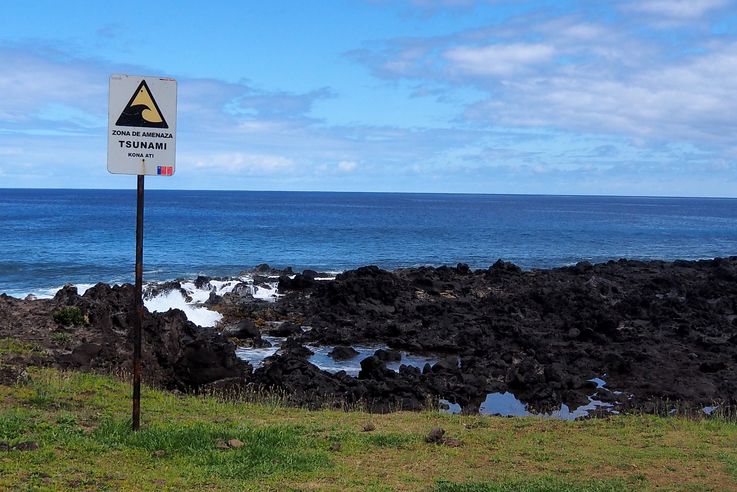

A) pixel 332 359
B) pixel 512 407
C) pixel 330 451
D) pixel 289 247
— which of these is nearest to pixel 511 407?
pixel 512 407

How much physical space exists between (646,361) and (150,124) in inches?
782

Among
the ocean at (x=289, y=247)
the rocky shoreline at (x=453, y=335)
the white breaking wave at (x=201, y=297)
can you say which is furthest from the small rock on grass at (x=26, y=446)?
the ocean at (x=289, y=247)

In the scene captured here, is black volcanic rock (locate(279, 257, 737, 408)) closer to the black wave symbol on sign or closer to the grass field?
the grass field

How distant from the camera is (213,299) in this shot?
37.3 meters

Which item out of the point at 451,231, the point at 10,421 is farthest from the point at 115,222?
the point at 10,421

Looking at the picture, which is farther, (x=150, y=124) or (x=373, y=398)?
(x=373, y=398)

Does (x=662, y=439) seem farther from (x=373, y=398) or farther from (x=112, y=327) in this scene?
(x=112, y=327)

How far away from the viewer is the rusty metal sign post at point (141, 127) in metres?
9.17

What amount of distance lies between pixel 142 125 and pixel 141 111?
0.58ft

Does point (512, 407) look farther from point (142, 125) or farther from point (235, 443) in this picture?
point (142, 125)

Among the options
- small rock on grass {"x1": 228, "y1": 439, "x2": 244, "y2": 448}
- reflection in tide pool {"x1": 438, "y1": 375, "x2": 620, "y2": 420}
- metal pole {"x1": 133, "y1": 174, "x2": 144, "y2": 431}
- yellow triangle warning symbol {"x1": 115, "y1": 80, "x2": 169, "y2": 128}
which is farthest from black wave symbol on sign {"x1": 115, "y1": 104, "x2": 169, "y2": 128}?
reflection in tide pool {"x1": 438, "y1": 375, "x2": 620, "y2": 420}

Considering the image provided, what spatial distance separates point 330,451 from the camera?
9.62 meters

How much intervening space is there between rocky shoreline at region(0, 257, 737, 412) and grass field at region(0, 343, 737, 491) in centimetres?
592

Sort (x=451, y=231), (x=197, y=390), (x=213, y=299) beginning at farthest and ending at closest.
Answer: (x=451, y=231), (x=213, y=299), (x=197, y=390)
